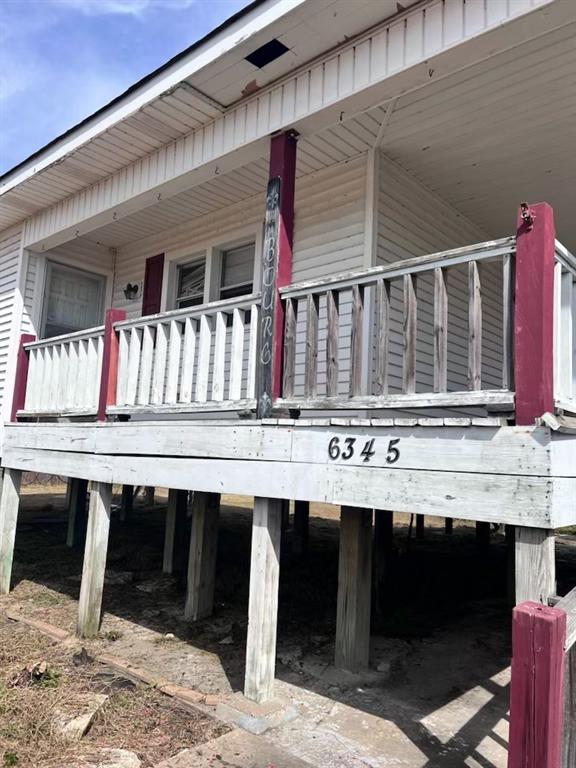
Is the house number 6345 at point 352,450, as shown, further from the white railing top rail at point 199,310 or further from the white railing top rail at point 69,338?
the white railing top rail at point 69,338

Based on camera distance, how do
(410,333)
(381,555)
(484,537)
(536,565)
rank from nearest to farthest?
(536,565) → (410,333) → (381,555) → (484,537)

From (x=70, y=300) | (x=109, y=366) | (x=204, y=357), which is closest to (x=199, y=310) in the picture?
(x=204, y=357)

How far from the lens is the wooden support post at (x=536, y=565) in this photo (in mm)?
3092

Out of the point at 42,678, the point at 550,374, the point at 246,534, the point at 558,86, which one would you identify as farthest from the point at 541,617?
the point at 246,534

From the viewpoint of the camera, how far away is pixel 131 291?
376 inches

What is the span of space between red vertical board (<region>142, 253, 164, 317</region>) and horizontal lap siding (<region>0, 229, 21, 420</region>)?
1.79 meters

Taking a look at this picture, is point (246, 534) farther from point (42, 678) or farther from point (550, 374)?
point (550, 374)

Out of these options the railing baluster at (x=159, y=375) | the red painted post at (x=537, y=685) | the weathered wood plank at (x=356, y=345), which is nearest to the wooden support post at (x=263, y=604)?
the weathered wood plank at (x=356, y=345)

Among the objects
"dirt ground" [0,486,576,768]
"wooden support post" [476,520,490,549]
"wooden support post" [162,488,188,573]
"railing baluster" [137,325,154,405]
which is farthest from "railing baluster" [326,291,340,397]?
"wooden support post" [476,520,490,549]

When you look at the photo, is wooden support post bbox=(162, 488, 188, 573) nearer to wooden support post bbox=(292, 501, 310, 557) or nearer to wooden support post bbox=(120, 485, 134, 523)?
wooden support post bbox=(292, 501, 310, 557)

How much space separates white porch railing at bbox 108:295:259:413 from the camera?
500cm

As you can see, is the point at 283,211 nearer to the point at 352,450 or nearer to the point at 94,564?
the point at 352,450

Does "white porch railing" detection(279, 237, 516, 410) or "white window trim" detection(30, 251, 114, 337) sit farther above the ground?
"white window trim" detection(30, 251, 114, 337)

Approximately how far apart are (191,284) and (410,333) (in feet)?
18.3
